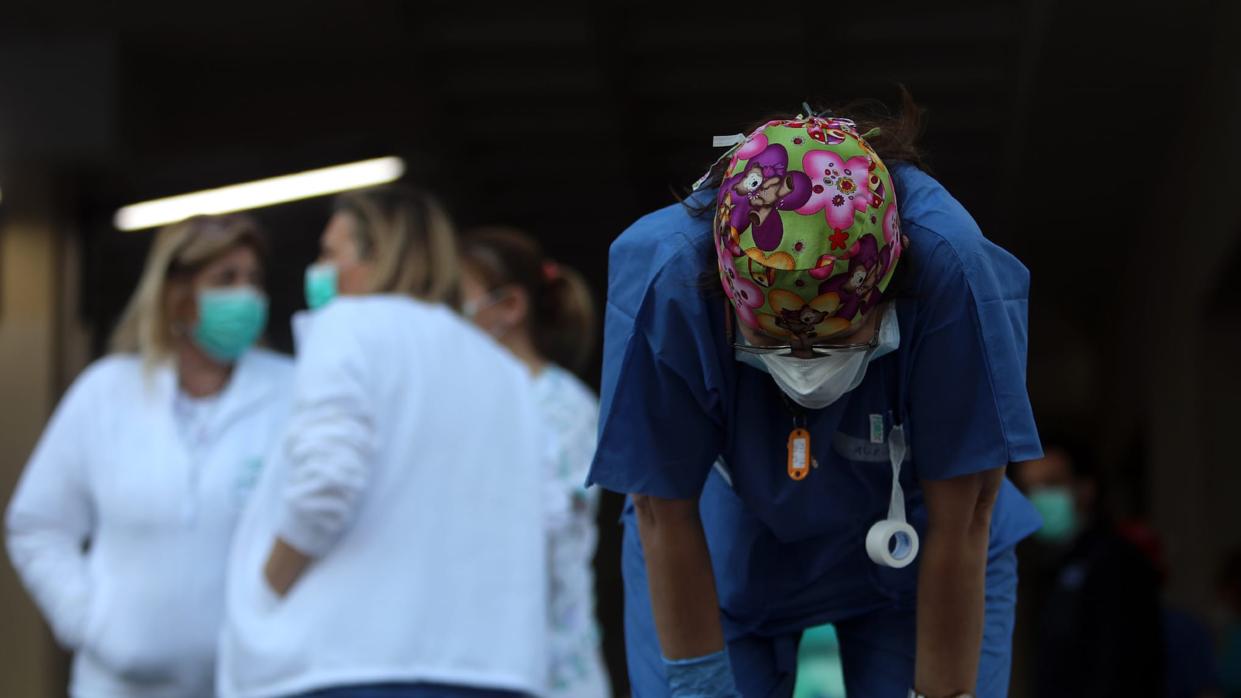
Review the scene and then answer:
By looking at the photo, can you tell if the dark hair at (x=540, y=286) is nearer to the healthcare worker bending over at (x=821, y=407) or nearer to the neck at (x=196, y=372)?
the neck at (x=196, y=372)

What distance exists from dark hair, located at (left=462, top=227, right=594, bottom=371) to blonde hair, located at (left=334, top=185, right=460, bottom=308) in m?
0.93

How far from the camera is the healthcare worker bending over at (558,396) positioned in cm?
434

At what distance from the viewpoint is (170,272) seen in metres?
4.09

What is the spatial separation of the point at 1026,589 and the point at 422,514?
13.7 m

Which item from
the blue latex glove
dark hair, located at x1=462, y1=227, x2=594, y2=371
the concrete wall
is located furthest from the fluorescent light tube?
the blue latex glove

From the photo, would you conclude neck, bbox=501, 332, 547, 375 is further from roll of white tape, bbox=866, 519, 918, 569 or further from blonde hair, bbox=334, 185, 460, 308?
roll of white tape, bbox=866, 519, 918, 569

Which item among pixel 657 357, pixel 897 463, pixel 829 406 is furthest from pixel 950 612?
pixel 657 357

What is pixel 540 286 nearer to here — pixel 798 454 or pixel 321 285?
pixel 321 285

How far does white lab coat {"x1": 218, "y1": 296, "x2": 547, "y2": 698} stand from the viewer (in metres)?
3.20

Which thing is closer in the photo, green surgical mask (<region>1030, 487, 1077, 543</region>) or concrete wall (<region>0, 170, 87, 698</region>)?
green surgical mask (<region>1030, 487, 1077, 543</region>)

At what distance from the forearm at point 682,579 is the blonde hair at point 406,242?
1.42 meters

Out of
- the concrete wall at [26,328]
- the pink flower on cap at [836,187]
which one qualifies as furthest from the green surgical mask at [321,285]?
the concrete wall at [26,328]

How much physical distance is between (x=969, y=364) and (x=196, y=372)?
2.46 m

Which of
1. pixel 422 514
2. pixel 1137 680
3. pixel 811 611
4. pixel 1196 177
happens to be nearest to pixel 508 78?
pixel 1196 177
